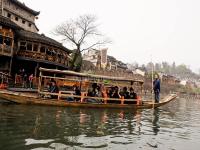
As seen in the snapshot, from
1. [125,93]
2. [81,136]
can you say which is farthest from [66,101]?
[81,136]

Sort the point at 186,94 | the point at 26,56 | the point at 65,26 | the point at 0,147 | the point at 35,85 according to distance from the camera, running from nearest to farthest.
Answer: the point at 0,147
the point at 35,85
the point at 26,56
the point at 65,26
the point at 186,94

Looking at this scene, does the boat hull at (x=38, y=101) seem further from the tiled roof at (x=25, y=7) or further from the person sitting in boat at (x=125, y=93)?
the tiled roof at (x=25, y=7)

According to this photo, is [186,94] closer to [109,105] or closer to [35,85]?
[35,85]

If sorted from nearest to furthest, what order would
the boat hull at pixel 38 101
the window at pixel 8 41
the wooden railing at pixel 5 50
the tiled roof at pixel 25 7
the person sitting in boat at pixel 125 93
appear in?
the boat hull at pixel 38 101, the person sitting in boat at pixel 125 93, the wooden railing at pixel 5 50, the window at pixel 8 41, the tiled roof at pixel 25 7

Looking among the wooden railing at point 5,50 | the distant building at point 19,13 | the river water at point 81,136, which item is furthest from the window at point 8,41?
the river water at point 81,136

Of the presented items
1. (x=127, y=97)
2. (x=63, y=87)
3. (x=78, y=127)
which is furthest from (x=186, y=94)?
(x=78, y=127)

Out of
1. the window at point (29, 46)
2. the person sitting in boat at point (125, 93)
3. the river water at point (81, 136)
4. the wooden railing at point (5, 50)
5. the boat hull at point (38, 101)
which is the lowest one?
the river water at point (81, 136)

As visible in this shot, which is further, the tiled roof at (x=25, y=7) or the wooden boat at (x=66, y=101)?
the tiled roof at (x=25, y=7)

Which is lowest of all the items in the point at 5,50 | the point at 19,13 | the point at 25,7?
the point at 5,50

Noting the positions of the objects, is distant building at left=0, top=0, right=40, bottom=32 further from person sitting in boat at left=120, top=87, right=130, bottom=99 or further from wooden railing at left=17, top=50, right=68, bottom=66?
person sitting in boat at left=120, top=87, right=130, bottom=99

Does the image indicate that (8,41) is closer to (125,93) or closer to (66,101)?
(66,101)

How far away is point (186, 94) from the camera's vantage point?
75.0m

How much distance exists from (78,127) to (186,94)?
A: 68.7 meters

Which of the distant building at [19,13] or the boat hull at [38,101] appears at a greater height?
the distant building at [19,13]
